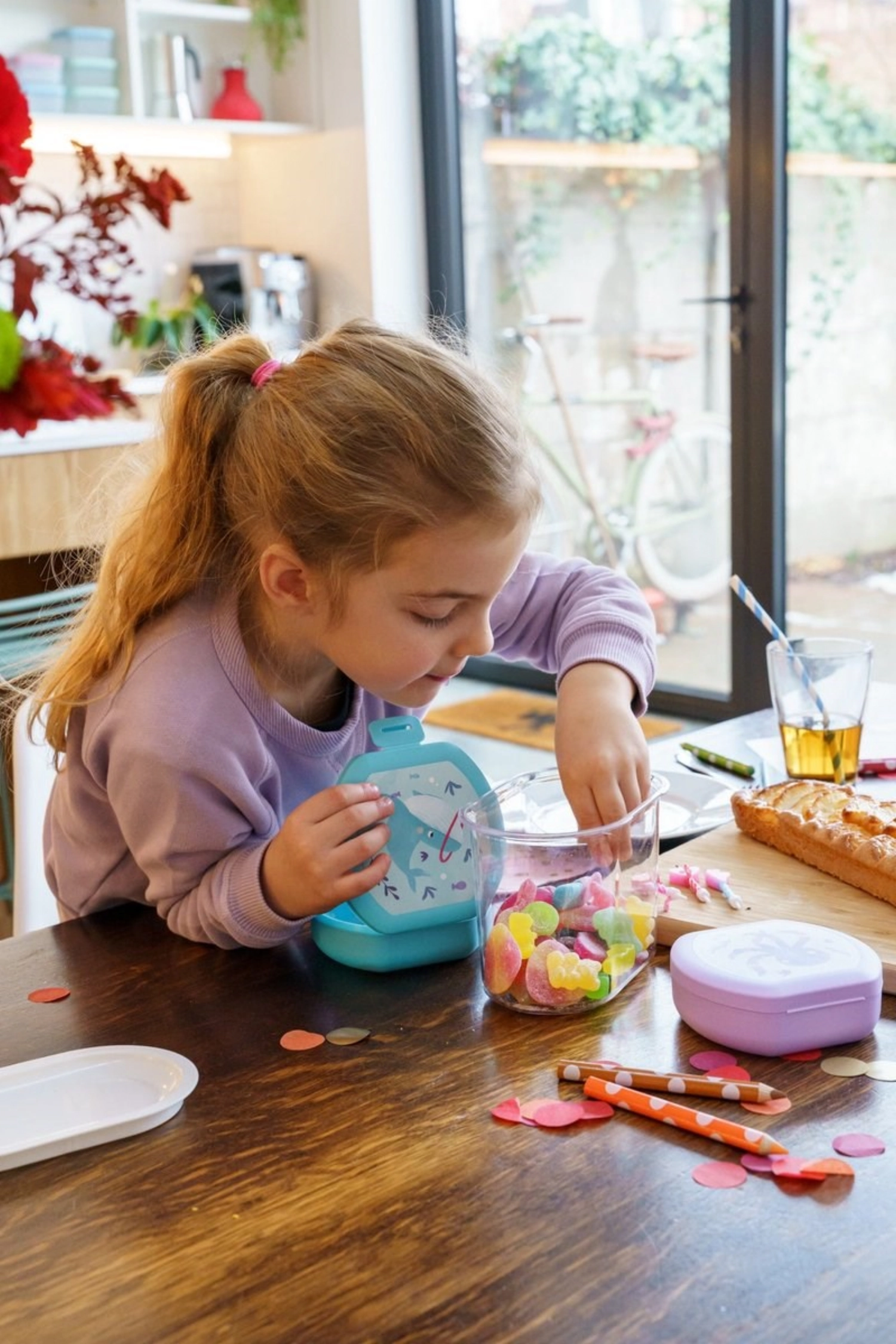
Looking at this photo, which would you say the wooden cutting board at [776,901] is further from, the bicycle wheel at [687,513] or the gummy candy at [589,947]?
the bicycle wheel at [687,513]

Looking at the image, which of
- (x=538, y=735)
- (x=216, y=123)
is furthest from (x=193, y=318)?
(x=538, y=735)

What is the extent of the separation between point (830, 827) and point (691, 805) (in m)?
0.23

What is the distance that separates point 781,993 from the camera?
2.65 ft

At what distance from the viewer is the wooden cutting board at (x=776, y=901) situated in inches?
38.1

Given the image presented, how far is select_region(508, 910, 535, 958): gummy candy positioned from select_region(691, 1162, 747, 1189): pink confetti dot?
0.20 m

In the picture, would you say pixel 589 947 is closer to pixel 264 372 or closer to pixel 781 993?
pixel 781 993

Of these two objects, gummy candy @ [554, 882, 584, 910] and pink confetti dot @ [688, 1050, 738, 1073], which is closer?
pink confetti dot @ [688, 1050, 738, 1073]

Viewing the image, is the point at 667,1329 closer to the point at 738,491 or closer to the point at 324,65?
the point at 738,491

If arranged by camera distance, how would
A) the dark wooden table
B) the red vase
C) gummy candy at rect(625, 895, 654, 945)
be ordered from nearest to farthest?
1. the dark wooden table
2. gummy candy at rect(625, 895, 654, 945)
3. the red vase

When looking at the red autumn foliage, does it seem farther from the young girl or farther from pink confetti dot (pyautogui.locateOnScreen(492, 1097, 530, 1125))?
pink confetti dot (pyautogui.locateOnScreen(492, 1097, 530, 1125))

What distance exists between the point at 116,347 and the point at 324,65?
1.06 metres

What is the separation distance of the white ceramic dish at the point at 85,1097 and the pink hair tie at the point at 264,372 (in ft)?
1.83

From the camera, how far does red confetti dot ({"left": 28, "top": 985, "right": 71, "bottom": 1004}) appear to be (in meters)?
0.96

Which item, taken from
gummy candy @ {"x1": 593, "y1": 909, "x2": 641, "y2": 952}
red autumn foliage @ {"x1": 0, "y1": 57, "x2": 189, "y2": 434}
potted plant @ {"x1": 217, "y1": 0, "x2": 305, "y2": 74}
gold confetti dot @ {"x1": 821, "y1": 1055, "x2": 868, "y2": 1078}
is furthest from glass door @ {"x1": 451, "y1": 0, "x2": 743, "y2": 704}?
gold confetti dot @ {"x1": 821, "y1": 1055, "x2": 868, "y2": 1078}
